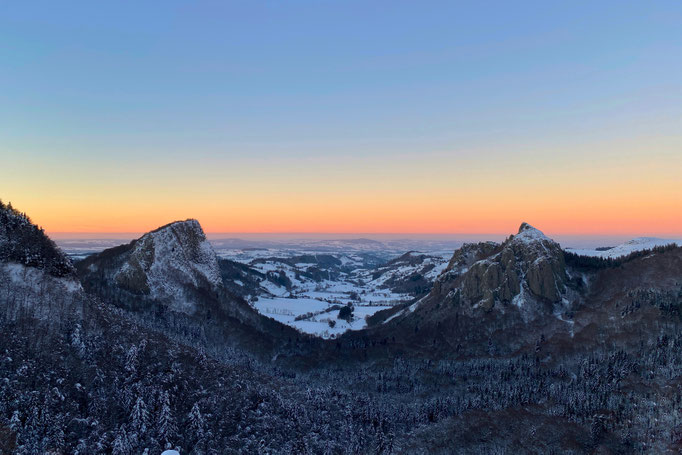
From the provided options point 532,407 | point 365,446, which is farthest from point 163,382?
point 532,407

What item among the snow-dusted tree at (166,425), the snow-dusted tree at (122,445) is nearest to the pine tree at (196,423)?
the snow-dusted tree at (166,425)

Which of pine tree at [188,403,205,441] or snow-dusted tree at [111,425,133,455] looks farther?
pine tree at [188,403,205,441]

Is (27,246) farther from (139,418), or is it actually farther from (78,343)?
(139,418)

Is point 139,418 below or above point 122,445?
above

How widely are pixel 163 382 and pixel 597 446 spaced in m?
164

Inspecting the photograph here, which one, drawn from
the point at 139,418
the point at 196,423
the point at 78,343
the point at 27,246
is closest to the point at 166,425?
the point at 139,418

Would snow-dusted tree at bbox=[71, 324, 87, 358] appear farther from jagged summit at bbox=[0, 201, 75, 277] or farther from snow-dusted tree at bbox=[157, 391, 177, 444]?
snow-dusted tree at bbox=[157, 391, 177, 444]

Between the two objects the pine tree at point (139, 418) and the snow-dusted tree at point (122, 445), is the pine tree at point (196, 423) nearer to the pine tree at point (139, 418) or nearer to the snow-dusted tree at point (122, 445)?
the pine tree at point (139, 418)

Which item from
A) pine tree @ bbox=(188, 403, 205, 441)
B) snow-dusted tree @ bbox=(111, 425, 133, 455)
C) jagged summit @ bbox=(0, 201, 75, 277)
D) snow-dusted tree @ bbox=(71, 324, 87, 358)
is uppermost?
jagged summit @ bbox=(0, 201, 75, 277)

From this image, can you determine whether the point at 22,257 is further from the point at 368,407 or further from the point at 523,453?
the point at 523,453

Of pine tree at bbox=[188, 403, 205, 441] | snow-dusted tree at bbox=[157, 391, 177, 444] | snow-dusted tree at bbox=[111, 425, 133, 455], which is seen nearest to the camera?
snow-dusted tree at bbox=[111, 425, 133, 455]

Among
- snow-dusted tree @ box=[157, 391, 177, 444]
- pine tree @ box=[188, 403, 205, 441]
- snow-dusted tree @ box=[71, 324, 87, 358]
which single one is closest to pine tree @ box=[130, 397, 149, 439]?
snow-dusted tree @ box=[157, 391, 177, 444]

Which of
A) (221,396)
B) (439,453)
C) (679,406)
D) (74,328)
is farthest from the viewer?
(679,406)

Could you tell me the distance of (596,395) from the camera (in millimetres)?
181625
